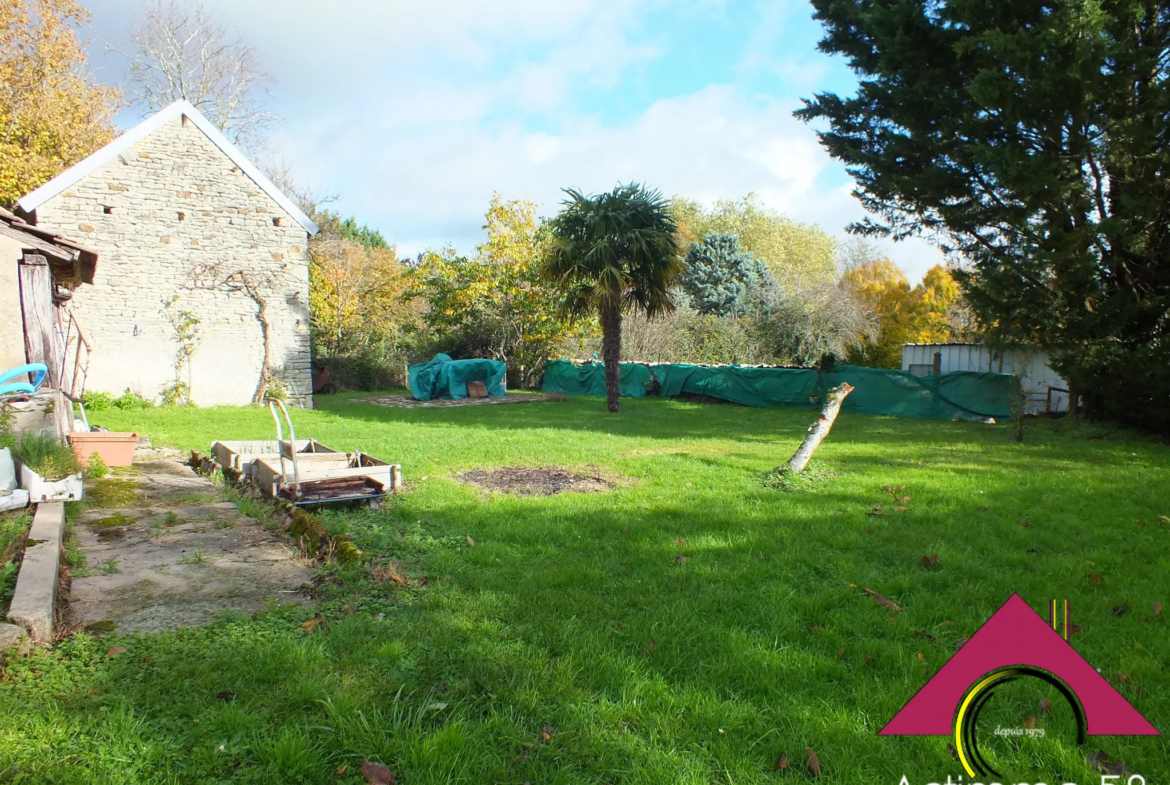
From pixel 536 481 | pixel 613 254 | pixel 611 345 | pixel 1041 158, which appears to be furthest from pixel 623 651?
pixel 611 345

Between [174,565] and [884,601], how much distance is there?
14.6 feet

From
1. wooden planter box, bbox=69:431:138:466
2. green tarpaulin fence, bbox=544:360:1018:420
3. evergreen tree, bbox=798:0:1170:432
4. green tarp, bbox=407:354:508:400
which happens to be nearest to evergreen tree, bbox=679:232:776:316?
green tarpaulin fence, bbox=544:360:1018:420

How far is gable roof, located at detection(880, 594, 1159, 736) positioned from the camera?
263 centimetres

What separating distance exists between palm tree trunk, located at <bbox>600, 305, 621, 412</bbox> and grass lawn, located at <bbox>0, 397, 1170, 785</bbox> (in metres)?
10.0

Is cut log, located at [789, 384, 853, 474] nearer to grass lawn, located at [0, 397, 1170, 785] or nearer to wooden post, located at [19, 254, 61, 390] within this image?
grass lawn, located at [0, 397, 1170, 785]

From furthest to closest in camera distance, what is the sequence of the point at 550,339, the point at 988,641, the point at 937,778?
1. the point at 550,339
2. the point at 988,641
3. the point at 937,778

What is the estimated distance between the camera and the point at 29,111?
64.2 feet

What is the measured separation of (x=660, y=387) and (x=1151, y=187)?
14.3 meters

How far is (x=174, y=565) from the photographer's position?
4.26 m

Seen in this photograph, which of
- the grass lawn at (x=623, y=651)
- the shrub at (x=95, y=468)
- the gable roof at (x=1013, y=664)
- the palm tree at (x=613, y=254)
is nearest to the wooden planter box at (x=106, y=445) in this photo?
the shrub at (x=95, y=468)

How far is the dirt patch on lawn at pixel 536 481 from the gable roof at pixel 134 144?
13164mm

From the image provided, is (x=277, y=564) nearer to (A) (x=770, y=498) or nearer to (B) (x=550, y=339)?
(A) (x=770, y=498)

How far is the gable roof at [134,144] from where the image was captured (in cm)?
1498

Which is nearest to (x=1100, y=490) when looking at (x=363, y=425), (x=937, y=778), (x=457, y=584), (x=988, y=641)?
(x=988, y=641)
